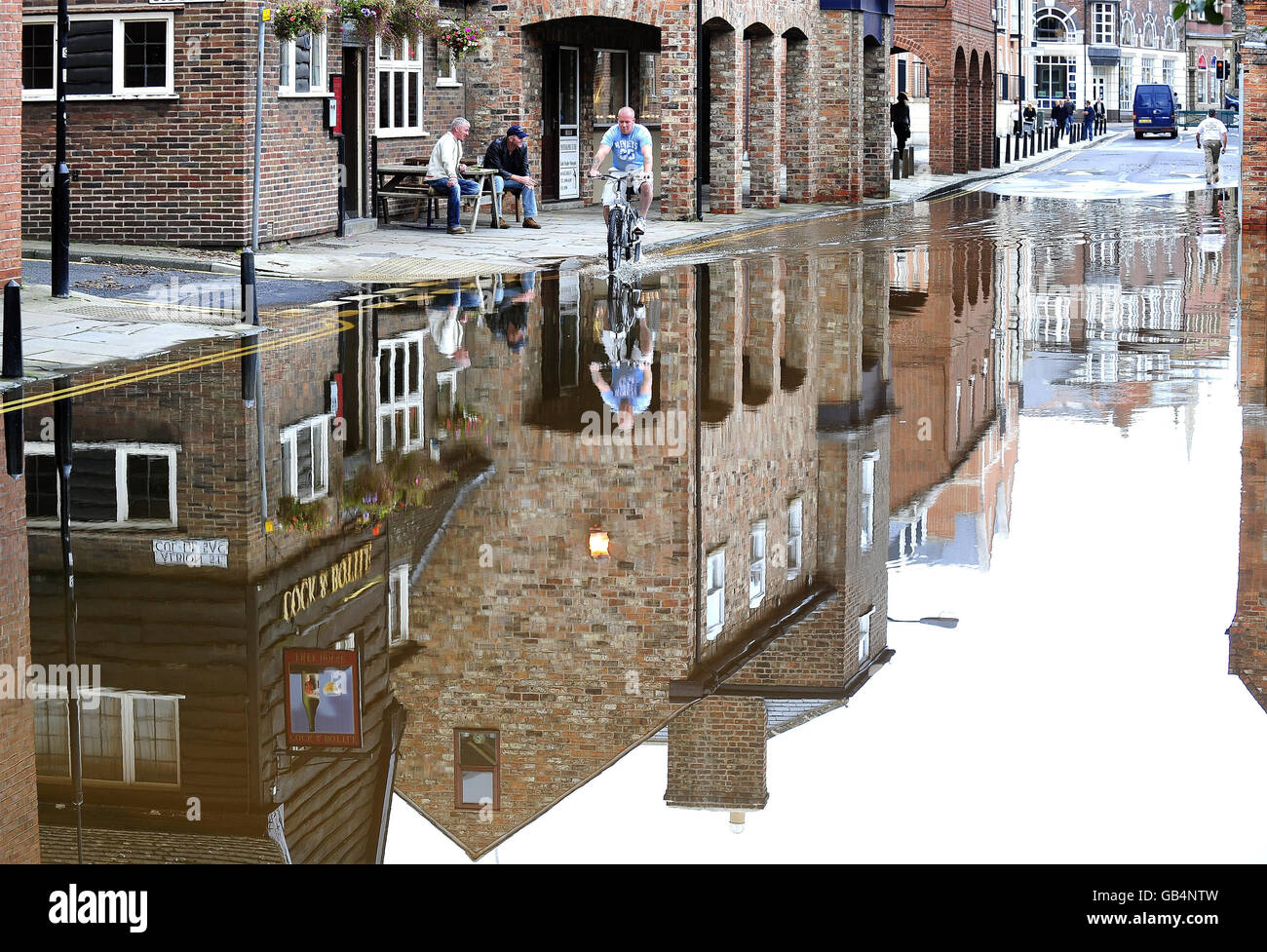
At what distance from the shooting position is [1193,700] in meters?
6.41

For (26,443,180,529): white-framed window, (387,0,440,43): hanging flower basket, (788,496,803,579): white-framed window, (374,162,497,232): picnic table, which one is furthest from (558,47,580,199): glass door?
(788,496,803,579): white-framed window

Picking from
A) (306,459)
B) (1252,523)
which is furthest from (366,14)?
(1252,523)

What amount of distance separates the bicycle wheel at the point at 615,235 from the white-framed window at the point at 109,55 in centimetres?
525

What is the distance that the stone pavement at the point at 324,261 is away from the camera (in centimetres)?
1545

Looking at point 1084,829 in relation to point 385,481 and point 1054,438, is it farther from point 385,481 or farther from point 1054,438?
point 1054,438

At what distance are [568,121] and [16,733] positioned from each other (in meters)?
29.2

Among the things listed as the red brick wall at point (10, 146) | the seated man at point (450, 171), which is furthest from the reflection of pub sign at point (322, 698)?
the seated man at point (450, 171)

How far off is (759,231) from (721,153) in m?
3.57

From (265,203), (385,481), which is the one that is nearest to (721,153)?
(265,203)

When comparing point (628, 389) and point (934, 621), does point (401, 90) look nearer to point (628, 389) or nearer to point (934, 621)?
point (628, 389)

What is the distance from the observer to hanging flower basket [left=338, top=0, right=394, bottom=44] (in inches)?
944

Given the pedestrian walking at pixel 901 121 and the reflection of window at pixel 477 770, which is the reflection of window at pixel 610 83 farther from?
the reflection of window at pixel 477 770

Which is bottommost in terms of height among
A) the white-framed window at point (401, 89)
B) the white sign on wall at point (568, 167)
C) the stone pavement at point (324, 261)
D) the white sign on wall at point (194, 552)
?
the white sign on wall at point (194, 552)

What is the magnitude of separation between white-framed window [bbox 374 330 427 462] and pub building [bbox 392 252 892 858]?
16.9 inches
